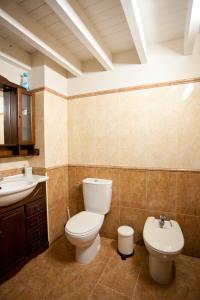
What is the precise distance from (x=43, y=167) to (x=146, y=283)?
160 cm

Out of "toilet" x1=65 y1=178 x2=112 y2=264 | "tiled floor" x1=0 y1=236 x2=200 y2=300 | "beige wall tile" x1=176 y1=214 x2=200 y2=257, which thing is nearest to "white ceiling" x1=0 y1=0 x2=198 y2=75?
"toilet" x1=65 y1=178 x2=112 y2=264

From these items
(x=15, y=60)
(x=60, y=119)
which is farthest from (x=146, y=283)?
(x=15, y=60)

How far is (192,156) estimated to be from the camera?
1735 mm

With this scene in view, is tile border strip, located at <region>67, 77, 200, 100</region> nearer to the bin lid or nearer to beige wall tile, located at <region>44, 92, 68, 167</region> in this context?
beige wall tile, located at <region>44, 92, 68, 167</region>

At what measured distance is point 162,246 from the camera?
1.34m

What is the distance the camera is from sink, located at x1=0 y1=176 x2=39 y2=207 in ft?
4.52

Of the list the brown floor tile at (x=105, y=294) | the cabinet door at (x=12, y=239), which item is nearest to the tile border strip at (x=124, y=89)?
the cabinet door at (x=12, y=239)

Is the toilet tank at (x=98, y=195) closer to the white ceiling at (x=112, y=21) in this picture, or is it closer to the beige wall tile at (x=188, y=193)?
the beige wall tile at (x=188, y=193)

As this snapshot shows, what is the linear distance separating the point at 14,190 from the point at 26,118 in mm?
950

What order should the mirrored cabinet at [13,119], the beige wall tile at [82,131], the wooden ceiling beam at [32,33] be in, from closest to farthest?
the wooden ceiling beam at [32,33]
the mirrored cabinet at [13,119]
the beige wall tile at [82,131]

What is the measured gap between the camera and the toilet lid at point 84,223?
1.56m

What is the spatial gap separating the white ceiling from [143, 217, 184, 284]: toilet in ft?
6.62

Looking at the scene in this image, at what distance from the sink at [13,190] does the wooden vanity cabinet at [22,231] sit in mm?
111

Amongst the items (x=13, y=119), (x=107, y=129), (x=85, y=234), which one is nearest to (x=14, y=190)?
(x=85, y=234)
